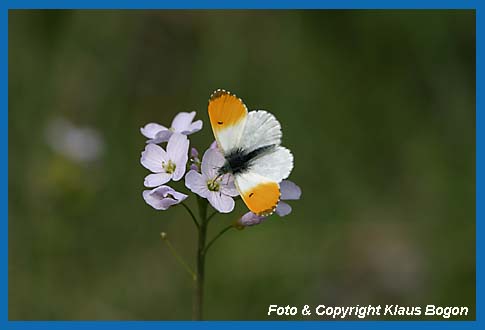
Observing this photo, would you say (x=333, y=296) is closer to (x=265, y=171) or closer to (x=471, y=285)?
(x=471, y=285)

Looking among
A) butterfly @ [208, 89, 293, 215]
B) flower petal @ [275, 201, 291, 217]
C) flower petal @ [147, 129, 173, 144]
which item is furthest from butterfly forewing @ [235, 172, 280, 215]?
flower petal @ [147, 129, 173, 144]

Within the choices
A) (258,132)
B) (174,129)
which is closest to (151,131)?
(174,129)

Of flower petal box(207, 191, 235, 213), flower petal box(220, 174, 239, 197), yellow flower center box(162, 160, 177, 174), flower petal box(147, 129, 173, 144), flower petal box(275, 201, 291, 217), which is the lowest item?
flower petal box(275, 201, 291, 217)

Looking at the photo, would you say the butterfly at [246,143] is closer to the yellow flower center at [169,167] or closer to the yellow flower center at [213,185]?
the yellow flower center at [213,185]

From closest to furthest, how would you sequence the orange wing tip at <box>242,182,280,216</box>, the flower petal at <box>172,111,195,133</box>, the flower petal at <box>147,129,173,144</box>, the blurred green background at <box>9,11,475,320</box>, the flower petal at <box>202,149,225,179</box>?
the orange wing tip at <box>242,182,280,216</box> < the flower petal at <box>202,149,225,179</box> < the flower petal at <box>147,129,173,144</box> < the flower petal at <box>172,111,195,133</box> < the blurred green background at <box>9,11,475,320</box>

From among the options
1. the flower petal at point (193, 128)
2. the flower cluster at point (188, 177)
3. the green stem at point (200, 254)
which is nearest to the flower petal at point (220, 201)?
the flower cluster at point (188, 177)

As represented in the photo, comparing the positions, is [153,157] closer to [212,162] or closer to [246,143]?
[212,162]

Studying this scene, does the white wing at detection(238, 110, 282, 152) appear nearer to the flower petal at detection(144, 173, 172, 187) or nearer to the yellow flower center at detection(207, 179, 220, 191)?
the yellow flower center at detection(207, 179, 220, 191)
